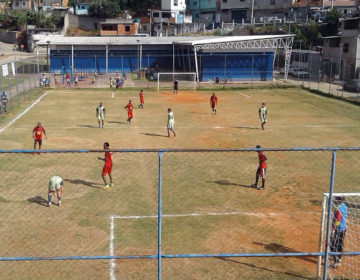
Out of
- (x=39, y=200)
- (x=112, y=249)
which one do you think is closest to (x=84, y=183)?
(x=39, y=200)

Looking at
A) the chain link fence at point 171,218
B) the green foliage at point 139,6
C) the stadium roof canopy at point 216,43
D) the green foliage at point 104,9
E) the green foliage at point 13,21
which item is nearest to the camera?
the chain link fence at point 171,218

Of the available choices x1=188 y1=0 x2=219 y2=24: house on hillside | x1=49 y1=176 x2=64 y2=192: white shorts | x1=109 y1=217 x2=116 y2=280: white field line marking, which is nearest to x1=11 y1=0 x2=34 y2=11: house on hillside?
x1=188 y1=0 x2=219 y2=24: house on hillside

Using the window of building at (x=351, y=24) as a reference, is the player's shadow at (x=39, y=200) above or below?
below

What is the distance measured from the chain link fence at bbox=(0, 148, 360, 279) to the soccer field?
4 centimetres

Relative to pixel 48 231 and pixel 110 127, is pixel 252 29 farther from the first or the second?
pixel 48 231

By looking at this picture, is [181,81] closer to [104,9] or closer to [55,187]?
[55,187]

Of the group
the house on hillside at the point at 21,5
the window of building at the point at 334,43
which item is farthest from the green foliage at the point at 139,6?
the window of building at the point at 334,43

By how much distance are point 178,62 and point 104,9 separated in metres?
47.4

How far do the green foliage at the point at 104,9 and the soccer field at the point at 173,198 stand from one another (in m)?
78.4

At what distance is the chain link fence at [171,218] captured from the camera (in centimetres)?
1114

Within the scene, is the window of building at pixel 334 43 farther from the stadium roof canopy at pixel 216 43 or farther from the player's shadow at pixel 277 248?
the player's shadow at pixel 277 248

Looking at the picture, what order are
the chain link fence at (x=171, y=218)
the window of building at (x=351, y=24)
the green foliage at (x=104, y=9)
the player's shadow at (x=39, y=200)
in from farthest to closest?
1. the green foliage at (x=104, y=9)
2. the window of building at (x=351, y=24)
3. the player's shadow at (x=39, y=200)
4. the chain link fence at (x=171, y=218)

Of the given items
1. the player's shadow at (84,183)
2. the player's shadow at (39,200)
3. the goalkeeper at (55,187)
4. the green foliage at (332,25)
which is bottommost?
the player's shadow at (39,200)

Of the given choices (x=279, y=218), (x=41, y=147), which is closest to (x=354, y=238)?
(x=279, y=218)
